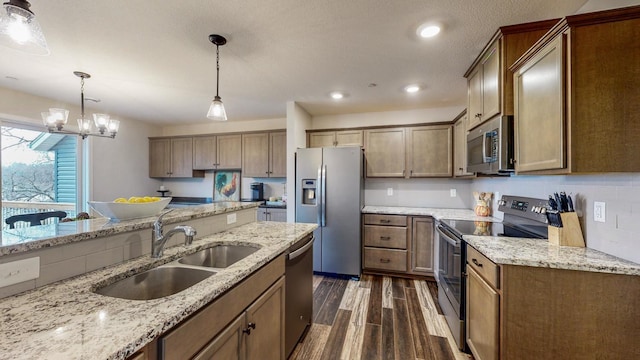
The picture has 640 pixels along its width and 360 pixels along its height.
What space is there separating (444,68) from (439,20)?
0.86m

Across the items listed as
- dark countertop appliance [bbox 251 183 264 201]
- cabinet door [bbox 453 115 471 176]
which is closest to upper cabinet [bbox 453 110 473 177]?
cabinet door [bbox 453 115 471 176]

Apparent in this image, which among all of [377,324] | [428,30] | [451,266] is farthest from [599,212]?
[377,324]

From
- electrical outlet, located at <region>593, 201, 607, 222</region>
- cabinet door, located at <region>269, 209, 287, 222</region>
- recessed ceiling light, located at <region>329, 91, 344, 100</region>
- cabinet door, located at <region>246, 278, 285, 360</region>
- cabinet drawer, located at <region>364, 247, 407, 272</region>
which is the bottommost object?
cabinet drawer, located at <region>364, 247, 407, 272</region>

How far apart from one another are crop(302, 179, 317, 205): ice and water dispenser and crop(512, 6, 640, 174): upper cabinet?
101 inches

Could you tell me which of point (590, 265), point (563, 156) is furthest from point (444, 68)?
point (590, 265)

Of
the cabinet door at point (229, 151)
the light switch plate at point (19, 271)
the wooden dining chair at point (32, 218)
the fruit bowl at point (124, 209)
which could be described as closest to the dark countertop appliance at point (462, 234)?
the fruit bowl at point (124, 209)

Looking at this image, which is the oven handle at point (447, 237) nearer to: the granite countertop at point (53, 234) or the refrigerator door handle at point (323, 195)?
the refrigerator door handle at point (323, 195)

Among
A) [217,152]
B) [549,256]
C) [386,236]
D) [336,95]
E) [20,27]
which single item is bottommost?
[386,236]

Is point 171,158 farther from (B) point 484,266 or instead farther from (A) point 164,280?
(B) point 484,266

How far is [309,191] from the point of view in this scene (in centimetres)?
364

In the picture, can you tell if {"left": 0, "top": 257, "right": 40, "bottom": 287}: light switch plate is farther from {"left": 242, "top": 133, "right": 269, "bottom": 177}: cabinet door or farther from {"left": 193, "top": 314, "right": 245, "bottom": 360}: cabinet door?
{"left": 242, "top": 133, "right": 269, "bottom": 177}: cabinet door

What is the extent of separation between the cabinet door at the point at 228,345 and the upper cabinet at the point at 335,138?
309 centimetres

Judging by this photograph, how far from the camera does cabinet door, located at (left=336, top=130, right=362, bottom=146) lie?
153 inches

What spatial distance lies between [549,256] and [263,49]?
2448mm
